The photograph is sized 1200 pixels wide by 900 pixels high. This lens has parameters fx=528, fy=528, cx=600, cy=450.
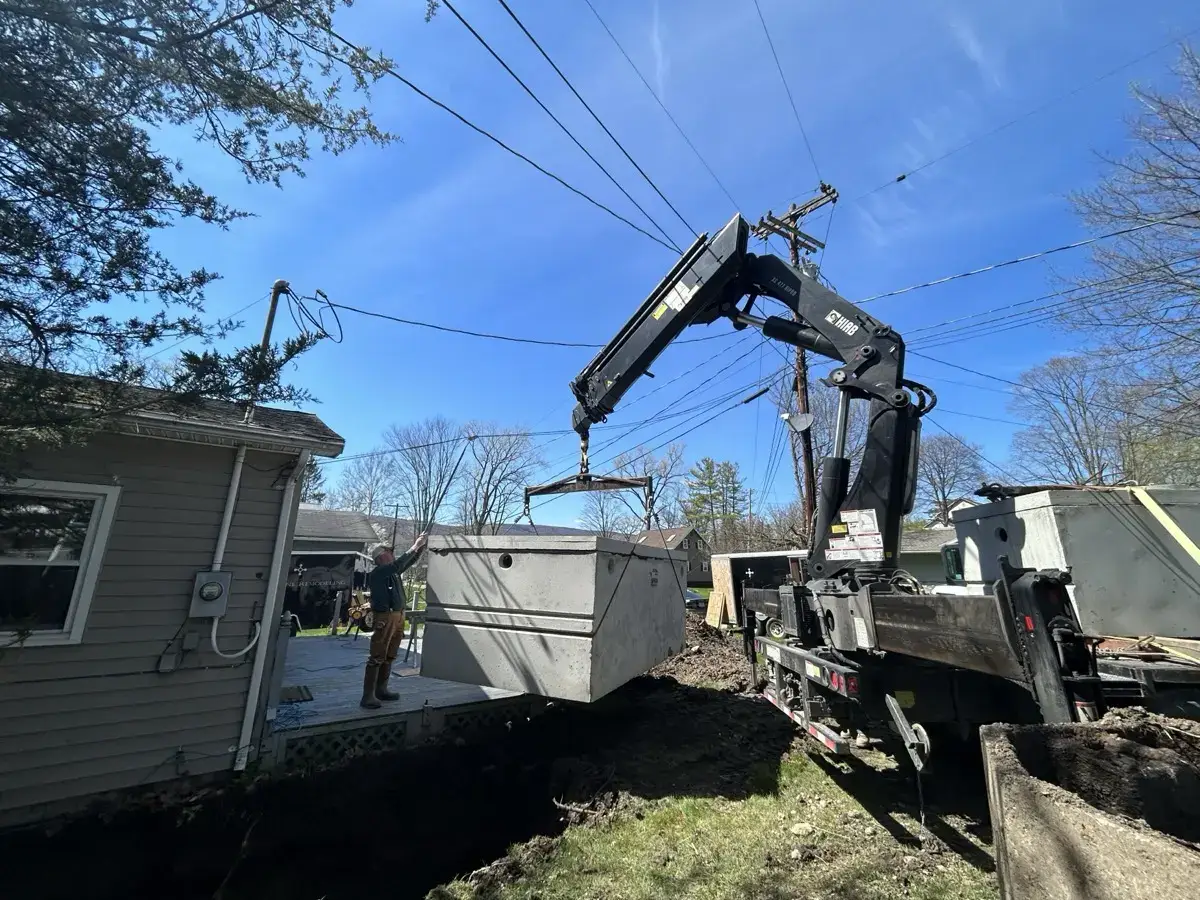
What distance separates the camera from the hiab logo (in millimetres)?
4501

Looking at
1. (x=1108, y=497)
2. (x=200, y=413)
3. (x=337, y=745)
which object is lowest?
(x=337, y=745)

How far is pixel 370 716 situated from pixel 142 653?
189cm

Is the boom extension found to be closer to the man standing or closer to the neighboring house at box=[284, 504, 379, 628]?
the man standing

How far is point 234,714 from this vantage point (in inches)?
180

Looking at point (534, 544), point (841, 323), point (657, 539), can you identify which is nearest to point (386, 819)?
point (534, 544)

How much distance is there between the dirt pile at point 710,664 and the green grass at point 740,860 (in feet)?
8.99

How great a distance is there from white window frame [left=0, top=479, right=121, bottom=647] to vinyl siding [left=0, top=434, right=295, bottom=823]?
5 centimetres

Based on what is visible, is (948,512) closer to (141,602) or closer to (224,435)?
(224,435)

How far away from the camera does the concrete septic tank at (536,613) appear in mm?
3770

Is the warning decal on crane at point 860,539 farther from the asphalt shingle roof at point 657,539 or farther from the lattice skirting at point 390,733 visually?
the lattice skirting at point 390,733

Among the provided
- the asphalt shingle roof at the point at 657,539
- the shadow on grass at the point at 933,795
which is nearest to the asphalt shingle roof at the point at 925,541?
the asphalt shingle roof at the point at 657,539

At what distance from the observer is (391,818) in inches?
164

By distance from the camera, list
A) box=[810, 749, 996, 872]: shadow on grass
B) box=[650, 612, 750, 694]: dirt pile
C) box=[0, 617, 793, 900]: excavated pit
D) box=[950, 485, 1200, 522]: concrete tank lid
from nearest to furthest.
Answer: box=[810, 749, 996, 872]: shadow on grass
box=[950, 485, 1200, 522]: concrete tank lid
box=[0, 617, 793, 900]: excavated pit
box=[650, 612, 750, 694]: dirt pile

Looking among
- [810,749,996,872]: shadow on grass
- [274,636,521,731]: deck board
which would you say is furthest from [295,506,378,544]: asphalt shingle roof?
[810,749,996,872]: shadow on grass
